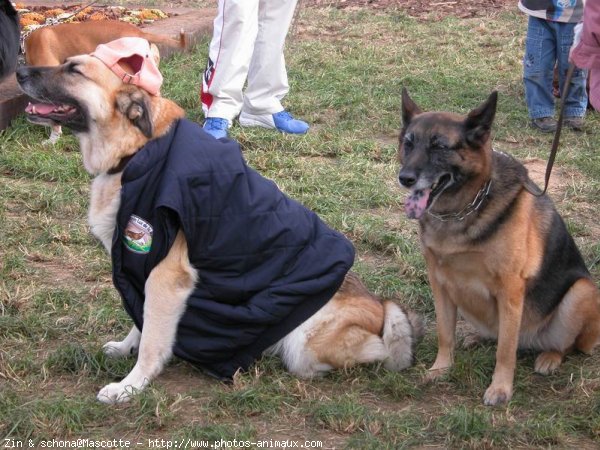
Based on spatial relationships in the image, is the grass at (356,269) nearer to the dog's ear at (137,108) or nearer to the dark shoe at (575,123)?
the dark shoe at (575,123)

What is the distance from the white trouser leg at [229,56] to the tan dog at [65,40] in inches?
31.5

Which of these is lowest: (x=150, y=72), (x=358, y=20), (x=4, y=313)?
(x=358, y=20)

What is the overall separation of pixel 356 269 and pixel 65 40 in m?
3.62

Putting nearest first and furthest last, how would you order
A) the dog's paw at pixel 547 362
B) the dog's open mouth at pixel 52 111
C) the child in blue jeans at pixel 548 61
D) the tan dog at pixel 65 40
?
1. the dog's open mouth at pixel 52 111
2. the dog's paw at pixel 547 362
3. the tan dog at pixel 65 40
4. the child in blue jeans at pixel 548 61

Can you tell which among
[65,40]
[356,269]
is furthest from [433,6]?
[356,269]

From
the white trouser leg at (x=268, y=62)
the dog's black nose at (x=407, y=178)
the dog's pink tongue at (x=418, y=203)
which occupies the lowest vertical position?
the white trouser leg at (x=268, y=62)

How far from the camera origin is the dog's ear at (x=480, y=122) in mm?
3527

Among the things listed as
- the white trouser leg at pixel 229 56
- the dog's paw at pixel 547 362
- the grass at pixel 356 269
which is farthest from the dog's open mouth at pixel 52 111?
the white trouser leg at pixel 229 56

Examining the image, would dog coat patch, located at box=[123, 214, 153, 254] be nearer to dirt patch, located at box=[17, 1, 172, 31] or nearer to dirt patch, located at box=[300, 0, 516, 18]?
dirt patch, located at box=[17, 1, 172, 31]

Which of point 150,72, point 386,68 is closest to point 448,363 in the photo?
point 150,72

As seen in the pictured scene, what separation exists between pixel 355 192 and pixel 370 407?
2.72 metres

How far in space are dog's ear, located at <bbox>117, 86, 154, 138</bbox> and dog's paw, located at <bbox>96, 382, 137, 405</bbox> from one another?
3.35 ft

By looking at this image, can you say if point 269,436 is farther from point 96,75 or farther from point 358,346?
point 96,75

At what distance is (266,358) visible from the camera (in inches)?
155
